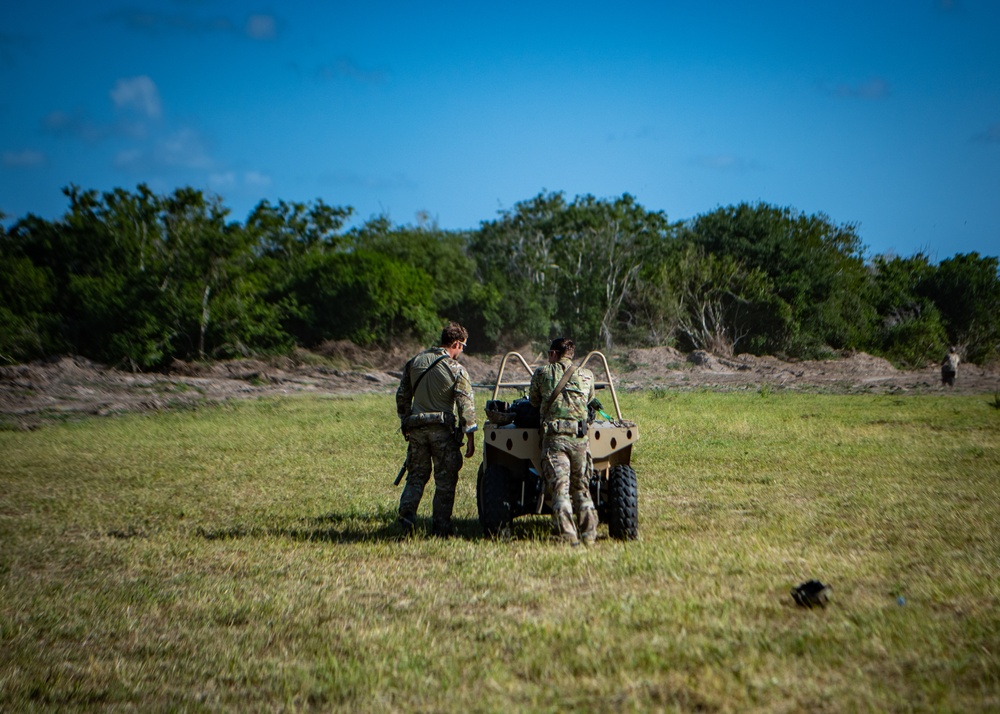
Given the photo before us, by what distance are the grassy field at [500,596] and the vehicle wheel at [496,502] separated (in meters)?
0.19

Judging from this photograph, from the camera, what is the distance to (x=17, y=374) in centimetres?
2984

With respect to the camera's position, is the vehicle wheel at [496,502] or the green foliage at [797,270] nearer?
the vehicle wheel at [496,502]

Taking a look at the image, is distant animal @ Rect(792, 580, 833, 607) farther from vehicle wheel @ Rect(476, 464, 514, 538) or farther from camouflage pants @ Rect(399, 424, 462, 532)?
camouflage pants @ Rect(399, 424, 462, 532)

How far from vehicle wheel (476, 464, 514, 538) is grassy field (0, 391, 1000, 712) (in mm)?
186

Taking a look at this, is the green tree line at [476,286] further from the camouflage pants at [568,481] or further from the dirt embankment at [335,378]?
the camouflage pants at [568,481]

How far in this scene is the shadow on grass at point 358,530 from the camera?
9352 millimetres

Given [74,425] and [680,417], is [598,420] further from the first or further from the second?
[74,425]

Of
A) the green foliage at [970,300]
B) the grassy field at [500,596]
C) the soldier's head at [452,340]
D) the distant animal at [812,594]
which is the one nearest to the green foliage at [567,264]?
the green foliage at [970,300]

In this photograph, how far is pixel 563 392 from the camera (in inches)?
337

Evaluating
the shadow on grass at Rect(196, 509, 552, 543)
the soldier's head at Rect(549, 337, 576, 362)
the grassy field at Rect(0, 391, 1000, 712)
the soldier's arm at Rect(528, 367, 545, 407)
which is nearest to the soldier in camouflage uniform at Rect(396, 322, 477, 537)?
the shadow on grass at Rect(196, 509, 552, 543)

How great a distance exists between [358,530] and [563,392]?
2.90 meters

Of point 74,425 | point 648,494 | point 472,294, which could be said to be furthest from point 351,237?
point 648,494

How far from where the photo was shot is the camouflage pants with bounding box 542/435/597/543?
8.48 metres

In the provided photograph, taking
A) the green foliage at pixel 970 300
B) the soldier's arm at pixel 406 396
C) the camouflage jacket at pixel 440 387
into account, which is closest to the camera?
the camouflage jacket at pixel 440 387
